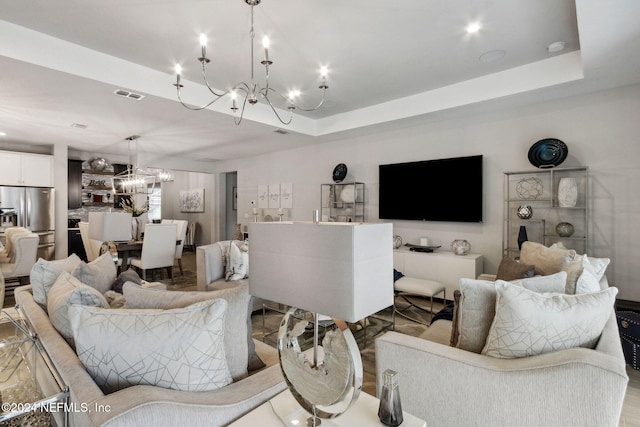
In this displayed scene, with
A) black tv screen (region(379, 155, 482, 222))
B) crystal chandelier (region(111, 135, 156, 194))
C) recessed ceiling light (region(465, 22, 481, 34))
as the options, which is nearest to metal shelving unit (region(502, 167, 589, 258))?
black tv screen (region(379, 155, 482, 222))

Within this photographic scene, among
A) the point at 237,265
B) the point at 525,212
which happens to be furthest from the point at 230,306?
the point at 525,212

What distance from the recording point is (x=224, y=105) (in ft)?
12.9

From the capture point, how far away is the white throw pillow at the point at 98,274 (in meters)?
1.92

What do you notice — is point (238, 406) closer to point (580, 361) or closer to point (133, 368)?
point (133, 368)

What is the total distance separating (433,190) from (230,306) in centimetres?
380

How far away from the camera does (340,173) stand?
5.39 metres

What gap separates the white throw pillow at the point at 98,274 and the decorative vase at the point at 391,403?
187 centimetres

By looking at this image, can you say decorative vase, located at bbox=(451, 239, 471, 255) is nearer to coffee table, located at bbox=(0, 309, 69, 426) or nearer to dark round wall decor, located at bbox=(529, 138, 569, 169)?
dark round wall decor, located at bbox=(529, 138, 569, 169)

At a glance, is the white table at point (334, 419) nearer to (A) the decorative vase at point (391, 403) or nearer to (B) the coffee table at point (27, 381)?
(A) the decorative vase at point (391, 403)

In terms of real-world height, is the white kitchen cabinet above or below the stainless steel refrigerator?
above

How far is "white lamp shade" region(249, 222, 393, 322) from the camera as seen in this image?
0.79 metres

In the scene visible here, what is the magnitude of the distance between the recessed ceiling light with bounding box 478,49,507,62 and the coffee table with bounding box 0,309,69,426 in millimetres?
3728

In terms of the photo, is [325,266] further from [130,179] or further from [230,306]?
[130,179]

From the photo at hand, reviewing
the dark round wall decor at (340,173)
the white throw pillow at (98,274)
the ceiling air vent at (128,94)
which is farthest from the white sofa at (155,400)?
the dark round wall decor at (340,173)
